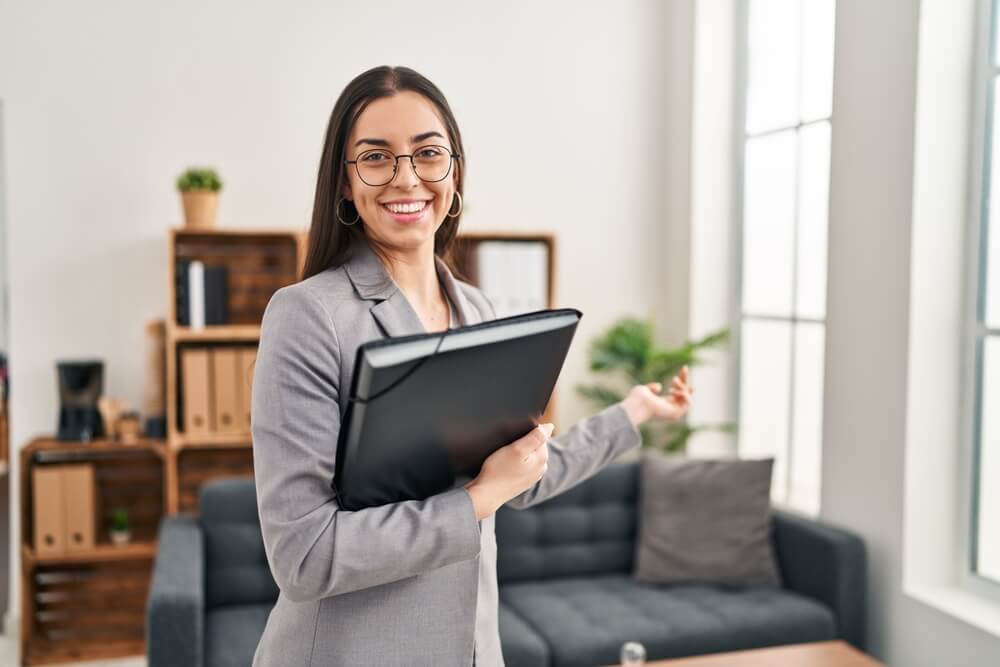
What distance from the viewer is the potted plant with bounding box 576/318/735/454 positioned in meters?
4.01

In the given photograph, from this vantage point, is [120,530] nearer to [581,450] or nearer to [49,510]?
[49,510]

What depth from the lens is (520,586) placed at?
3404 millimetres

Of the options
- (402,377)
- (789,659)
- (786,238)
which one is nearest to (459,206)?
(402,377)

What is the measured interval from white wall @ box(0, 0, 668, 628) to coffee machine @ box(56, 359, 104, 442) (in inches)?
6.8

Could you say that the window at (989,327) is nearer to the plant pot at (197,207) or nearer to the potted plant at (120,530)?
the plant pot at (197,207)

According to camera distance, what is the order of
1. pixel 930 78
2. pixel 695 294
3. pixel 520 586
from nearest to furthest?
pixel 930 78 → pixel 520 586 → pixel 695 294

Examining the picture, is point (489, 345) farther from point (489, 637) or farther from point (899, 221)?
point (899, 221)

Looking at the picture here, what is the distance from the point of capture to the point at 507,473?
1.14 meters

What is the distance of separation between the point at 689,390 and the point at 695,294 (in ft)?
8.74

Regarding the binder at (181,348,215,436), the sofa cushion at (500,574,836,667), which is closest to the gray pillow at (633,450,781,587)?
the sofa cushion at (500,574,836,667)

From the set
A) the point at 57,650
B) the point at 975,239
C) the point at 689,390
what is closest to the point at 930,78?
the point at 975,239

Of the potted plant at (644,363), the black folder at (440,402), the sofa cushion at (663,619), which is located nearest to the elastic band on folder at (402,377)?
the black folder at (440,402)

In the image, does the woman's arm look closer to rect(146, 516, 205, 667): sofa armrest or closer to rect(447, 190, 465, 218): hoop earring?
rect(447, 190, 465, 218): hoop earring

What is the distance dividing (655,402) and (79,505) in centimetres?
286
